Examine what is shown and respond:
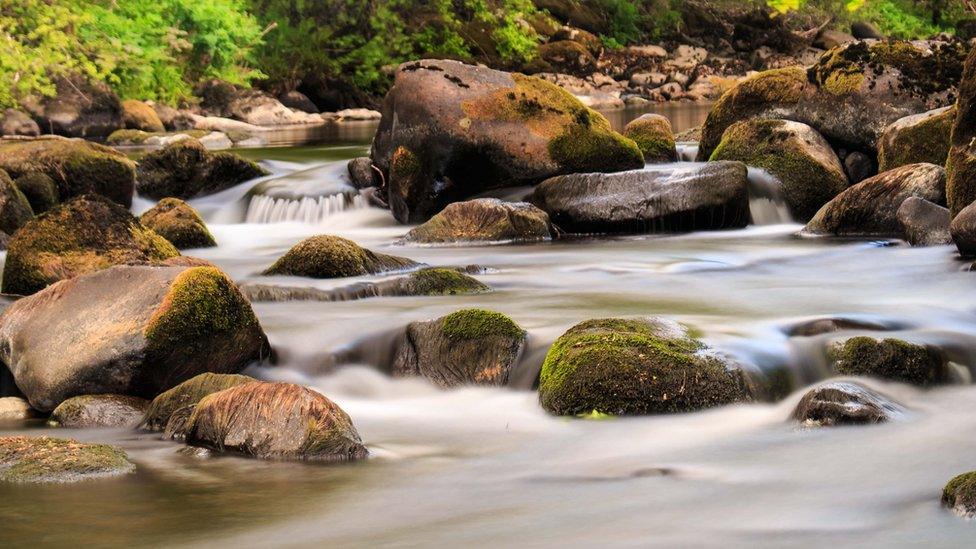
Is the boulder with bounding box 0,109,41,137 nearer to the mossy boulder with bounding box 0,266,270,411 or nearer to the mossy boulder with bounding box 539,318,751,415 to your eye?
the mossy boulder with bounding box 0,266,270,411

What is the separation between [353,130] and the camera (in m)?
28.9

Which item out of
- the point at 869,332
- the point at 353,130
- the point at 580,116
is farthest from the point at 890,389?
the point at 353,130

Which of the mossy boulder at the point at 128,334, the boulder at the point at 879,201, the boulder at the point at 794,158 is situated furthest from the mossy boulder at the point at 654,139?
the mossy boulder at the point at 128,334

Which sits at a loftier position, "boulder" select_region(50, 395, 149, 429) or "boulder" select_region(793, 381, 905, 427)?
"boulder" select_region(793, 381, 905, 427)

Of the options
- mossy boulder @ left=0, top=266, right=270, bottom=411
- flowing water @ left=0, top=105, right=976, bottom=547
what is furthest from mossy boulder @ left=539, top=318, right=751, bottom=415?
mossy boulder @ left=0, top=266, right=270, bottom=411

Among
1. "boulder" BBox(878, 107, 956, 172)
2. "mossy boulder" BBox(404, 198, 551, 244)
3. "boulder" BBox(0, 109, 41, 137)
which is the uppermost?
"boulder" BBox(0, 109, 41, 137)

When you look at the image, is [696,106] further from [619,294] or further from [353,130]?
[619,294]

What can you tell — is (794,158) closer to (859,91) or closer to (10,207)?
(859,91)

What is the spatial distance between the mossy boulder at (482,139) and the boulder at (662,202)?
84 centimetres

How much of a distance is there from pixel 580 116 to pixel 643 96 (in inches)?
1000

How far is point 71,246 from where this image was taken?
29.1ft

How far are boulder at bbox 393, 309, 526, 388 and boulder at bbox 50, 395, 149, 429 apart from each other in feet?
4.98

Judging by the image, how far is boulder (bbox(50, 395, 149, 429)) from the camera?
6.31 metres

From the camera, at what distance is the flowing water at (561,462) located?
4488mm
